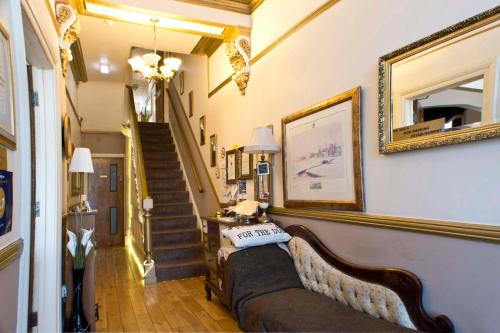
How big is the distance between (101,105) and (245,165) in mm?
5440

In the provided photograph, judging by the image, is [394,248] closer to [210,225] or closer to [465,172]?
[465,172]

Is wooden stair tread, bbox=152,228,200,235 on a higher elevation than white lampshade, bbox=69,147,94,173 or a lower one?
lower

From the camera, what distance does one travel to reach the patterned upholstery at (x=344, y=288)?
1853 millimetres

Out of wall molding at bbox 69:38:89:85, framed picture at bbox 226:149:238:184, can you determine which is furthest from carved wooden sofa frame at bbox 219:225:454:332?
wall molding at bbox 69:38:89:85

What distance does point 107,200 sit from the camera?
25.0ft

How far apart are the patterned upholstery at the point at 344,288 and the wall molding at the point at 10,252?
72.8 inches

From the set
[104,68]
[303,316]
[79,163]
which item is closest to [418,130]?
[303,316]

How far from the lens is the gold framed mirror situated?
1.48 m

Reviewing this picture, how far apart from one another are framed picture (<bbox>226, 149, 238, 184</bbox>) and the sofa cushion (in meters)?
1.94

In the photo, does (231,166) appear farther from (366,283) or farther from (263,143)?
(366,283)

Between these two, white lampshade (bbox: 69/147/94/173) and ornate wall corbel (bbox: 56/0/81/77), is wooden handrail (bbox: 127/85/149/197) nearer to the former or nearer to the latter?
white lampshade (bbox: 69/147/94/173)

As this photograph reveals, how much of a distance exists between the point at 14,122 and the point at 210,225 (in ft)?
8.29

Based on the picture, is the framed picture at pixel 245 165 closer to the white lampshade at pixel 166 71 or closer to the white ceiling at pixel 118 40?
the white lampshade at pixel 166 71

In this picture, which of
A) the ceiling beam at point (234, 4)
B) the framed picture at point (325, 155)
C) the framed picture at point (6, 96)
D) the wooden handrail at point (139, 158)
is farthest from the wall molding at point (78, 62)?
the framed picture at point (6, 96)
